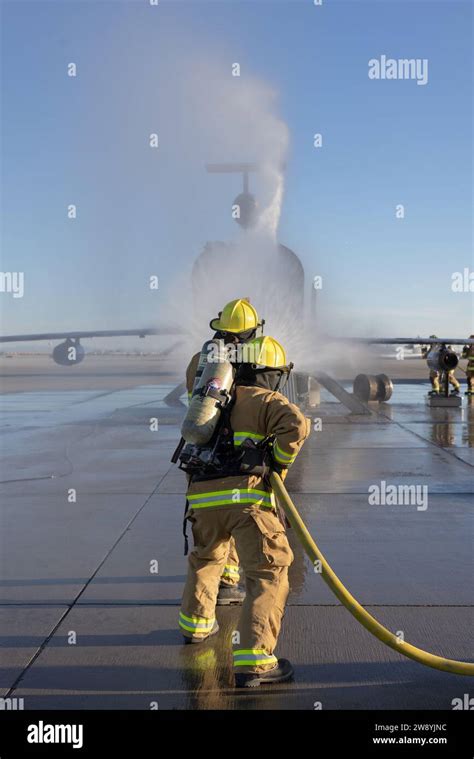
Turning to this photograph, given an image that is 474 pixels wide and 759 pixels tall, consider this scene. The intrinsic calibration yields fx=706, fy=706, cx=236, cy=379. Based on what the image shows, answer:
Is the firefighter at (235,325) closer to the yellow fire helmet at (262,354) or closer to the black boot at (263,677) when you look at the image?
the yellow fire helmet at (262,354)

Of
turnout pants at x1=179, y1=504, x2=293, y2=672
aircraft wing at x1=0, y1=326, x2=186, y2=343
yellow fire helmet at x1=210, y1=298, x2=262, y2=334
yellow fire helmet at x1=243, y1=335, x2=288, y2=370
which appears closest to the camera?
turnout pants at x1=179, y1=504, x2=293, y2=672

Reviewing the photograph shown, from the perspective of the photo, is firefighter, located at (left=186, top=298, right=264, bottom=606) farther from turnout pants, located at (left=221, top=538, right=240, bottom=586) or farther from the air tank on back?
the air tank on back

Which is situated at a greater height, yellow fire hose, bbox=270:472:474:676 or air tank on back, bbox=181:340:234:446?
air tank on back, bbox=181:340:234:446

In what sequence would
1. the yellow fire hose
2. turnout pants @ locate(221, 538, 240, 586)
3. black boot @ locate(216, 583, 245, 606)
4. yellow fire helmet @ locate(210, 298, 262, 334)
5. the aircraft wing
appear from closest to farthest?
the yellow fire hose, yellow fire helmet @ locate(210, 298, 262, 334), black boot @ locate(216, 583, 245, 606), turnout pants @ locate(221, 538, 240, 586), the aircraft wing

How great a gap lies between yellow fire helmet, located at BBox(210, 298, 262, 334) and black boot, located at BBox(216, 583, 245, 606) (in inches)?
73.2

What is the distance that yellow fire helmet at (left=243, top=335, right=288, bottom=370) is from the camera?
14.4 feet

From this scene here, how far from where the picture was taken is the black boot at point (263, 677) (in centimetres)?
A: 368

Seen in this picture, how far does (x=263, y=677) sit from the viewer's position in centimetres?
367

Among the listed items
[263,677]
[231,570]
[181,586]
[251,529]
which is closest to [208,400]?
[251,529]

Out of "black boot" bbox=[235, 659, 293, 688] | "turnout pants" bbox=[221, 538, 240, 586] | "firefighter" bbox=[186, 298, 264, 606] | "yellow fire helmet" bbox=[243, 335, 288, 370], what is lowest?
"black boot" bbox=[235, 659, 293, 688]

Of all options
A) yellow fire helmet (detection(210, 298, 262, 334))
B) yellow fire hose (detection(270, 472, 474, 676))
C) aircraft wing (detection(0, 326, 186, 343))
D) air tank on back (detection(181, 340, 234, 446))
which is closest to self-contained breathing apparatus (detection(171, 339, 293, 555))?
air tank on back (detection(181, 340, 234, 446))

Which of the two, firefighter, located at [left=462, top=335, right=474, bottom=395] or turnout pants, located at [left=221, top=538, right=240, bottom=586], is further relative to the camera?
firefighter, located at [left=462, top=335, right=474, bottom=395]

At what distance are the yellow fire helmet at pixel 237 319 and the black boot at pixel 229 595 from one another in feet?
6.10

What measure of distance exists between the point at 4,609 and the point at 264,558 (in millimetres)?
1933
